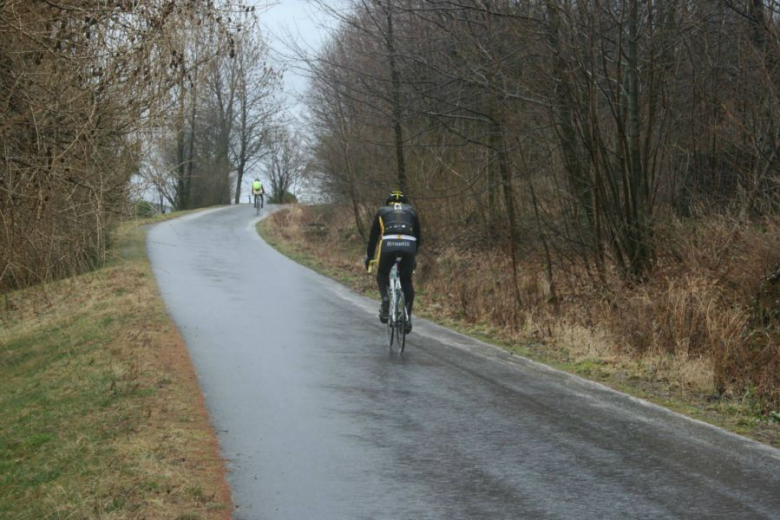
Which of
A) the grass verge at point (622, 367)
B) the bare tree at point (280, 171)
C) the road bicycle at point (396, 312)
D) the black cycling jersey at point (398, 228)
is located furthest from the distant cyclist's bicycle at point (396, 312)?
the bare tree at point (280, 171)

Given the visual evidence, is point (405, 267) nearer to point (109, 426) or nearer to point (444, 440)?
point (444, 440)

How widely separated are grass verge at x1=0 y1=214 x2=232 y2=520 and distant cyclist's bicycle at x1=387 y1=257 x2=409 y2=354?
276 centimetres

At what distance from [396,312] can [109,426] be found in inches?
186

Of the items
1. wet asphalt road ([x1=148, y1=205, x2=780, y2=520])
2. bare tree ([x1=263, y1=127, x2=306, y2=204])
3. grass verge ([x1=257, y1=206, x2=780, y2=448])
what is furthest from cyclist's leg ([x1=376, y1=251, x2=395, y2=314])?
bare tree ([x1=263, y1=127, x2=306, y2=204])

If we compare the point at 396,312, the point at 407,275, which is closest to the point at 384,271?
the point at 407,275

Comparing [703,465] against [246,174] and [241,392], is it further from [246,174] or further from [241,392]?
[246,174]

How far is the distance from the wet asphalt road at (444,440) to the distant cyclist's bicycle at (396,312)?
0.25 m

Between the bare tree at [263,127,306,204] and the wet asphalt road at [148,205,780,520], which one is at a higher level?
the bare tree at [263,127,306,204]

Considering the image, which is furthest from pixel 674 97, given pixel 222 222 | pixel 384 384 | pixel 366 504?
pixel 222 222

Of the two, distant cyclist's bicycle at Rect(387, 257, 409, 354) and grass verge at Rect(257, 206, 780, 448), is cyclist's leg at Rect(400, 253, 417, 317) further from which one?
grass verge at Rect(257, 206, 780, 448)

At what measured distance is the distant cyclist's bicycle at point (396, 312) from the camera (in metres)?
12.1

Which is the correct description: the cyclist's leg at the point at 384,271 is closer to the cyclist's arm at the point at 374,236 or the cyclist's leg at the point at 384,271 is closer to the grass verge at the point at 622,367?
the cyclist's arm at the point at 374,236

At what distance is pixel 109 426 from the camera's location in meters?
8.36

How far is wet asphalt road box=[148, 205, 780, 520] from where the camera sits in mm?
6078
